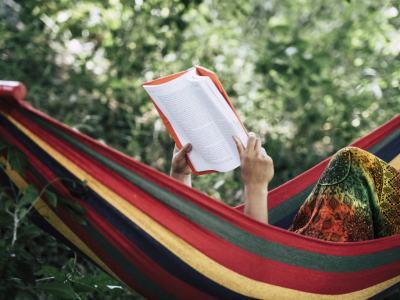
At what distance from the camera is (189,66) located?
119 inches

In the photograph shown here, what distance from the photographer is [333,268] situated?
0.95 m

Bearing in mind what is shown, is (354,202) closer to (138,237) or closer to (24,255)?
(138,237)

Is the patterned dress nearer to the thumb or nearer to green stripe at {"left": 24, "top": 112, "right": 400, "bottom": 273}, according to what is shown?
green stripe at {"left": 24, "top": 112, "right": 400, "bottom": 273}

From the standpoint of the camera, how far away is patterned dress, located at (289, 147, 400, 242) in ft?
3.26

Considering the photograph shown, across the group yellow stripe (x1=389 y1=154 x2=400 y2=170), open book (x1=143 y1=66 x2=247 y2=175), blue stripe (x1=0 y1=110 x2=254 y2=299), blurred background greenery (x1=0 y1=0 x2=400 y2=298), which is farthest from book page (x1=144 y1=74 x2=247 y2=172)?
blurred background greenery (x1=0 y1=0 x2=400 y2=298)

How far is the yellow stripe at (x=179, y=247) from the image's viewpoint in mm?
879

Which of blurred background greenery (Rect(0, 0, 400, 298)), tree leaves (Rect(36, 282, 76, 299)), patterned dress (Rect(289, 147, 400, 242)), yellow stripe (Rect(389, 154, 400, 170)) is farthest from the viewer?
blurred background greenery (Rect(0, 0, 400, 298))

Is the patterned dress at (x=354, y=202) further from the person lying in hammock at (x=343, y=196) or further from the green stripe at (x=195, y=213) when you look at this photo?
the green stripe at (x=195, y=213)

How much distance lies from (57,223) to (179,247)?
379 millimetres

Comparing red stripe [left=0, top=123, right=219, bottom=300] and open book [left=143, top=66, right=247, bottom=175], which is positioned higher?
open book [left=143, top=66, right=247, bottom=175]

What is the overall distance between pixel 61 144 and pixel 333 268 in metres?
0.83

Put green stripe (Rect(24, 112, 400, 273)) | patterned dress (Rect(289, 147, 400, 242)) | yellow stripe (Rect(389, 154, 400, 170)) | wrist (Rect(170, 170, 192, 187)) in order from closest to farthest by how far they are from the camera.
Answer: green stripe (Rect(24, 112, 400, 273)) → patterned dress (Rect(289, 147, 400, 242)) → wrist (Rect(170, 170, 192, 187)) → yellow stripe (Rect(389, 154, 400, 170))

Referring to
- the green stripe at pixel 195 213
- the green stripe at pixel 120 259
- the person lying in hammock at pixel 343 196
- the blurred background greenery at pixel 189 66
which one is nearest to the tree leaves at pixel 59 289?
the green stripe at pixel 120 259

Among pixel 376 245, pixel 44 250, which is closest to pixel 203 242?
pixel 376 245
